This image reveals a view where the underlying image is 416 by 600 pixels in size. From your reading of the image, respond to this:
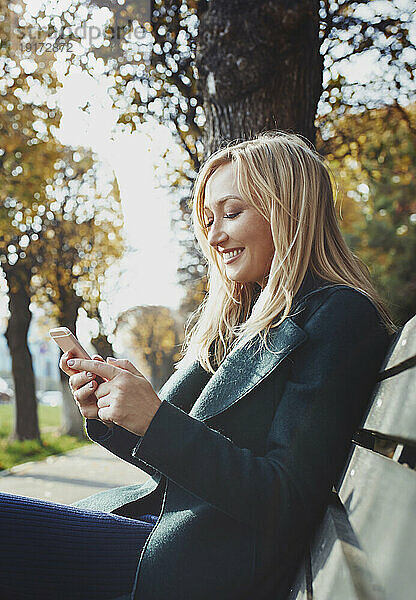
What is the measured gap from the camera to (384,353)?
1757 mm

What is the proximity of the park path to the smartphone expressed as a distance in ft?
20.7

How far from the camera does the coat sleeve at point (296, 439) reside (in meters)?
1.58

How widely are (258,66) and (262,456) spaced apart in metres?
3.23

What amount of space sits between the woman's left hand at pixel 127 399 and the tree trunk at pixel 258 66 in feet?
9.65

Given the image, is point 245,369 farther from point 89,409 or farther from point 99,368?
point 89,409

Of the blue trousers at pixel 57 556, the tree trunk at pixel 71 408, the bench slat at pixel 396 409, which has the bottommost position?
the tree trunk at pixel 71 408

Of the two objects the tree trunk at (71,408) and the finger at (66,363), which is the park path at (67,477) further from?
the finger at (66,363)

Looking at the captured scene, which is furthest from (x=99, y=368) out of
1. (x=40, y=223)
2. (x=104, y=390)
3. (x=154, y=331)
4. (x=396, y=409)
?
(x=154, y=331)

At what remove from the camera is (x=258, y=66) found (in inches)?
177

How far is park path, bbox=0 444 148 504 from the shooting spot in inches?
372

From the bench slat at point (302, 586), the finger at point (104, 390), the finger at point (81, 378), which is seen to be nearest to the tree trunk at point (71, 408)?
the finger at point (81, 378)

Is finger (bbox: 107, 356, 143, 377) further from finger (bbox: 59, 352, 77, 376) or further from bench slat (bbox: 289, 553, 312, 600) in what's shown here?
bench slat (bbox: 289, 553, 312, 600)

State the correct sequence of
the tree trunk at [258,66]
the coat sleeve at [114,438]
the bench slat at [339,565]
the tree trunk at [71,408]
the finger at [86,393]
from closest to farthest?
1. the bench slat at [339,565]
2. the finger at [86,393]
3. the coat sleeve at [114,438]
4. the tree trunk at [258,66]
5. the tree trunk at [71,408]

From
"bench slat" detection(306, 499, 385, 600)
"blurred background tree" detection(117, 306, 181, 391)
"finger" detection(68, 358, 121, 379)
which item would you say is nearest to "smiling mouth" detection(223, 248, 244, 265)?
"finger" detection(68, 358, 121, 379)
